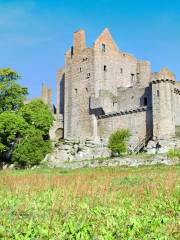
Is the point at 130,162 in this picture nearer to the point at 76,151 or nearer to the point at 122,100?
the point at 76,151

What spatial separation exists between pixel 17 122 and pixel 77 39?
18.4m

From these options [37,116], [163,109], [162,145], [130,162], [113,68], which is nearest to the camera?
[130,162]

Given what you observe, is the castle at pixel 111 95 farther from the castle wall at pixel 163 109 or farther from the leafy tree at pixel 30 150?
the leafy tree at pixel 30 150

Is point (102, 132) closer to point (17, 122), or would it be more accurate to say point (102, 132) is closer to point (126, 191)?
point (17, 122)

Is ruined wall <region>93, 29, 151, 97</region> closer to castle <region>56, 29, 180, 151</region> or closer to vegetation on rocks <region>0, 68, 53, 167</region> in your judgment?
castle <region>56, 29, 180, 151</region>

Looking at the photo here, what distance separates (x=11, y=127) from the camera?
42719 millimetres

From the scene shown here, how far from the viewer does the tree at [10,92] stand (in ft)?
153

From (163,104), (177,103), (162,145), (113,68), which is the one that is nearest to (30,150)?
(162,145)

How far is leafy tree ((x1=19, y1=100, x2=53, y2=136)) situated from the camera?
4534cm

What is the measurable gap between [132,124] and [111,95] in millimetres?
5935

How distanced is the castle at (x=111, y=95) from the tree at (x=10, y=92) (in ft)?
29.1

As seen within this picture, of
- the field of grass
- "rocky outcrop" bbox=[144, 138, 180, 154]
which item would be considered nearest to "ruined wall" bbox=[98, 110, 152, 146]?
"rocky outcrop" bbox=[144, 138, 180, 154]

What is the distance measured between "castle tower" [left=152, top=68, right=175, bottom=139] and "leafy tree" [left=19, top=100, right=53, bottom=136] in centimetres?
1210

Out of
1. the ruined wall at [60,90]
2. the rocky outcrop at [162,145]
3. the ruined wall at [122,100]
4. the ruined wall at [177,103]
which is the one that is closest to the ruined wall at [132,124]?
the ruined wall at [122,100]
